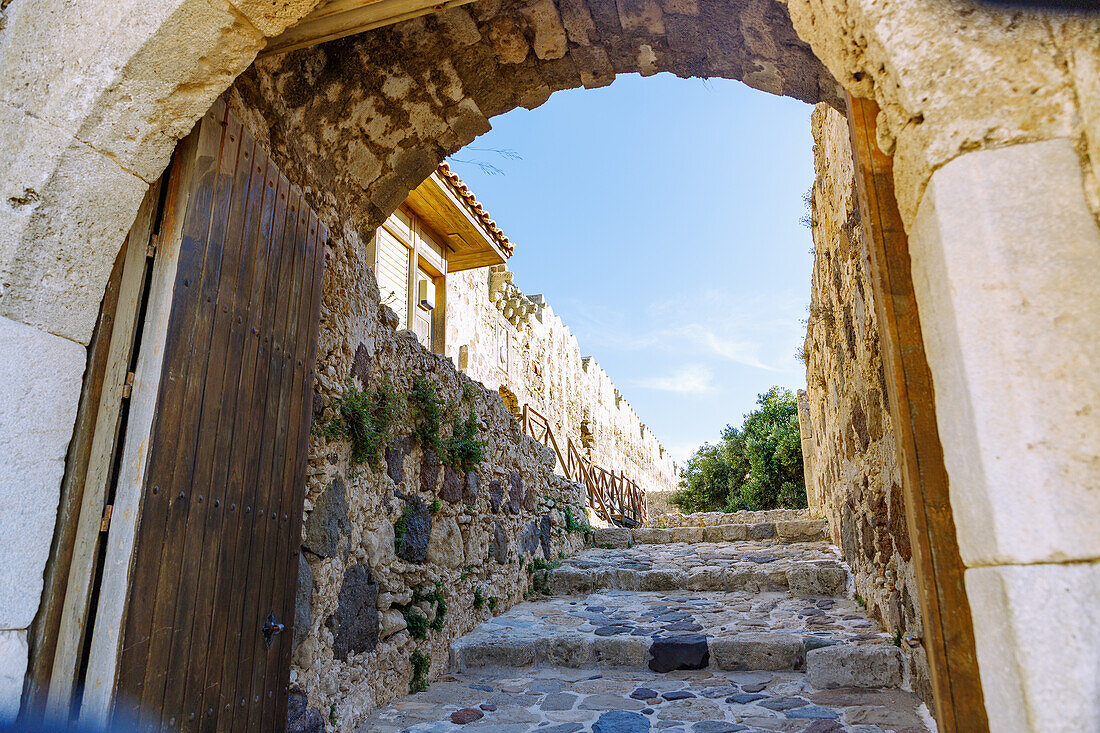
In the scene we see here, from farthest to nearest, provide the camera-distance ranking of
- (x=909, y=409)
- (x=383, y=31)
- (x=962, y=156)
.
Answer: (x=383, y=31) < (x=909, y=409) < (x=962, y=156)

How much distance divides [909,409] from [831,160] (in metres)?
2.67

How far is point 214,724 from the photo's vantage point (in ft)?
6.28

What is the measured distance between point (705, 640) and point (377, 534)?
195 cm

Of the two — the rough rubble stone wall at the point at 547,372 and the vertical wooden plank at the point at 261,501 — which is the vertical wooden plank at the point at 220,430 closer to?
the vertical wooden plank at the point at 261,501

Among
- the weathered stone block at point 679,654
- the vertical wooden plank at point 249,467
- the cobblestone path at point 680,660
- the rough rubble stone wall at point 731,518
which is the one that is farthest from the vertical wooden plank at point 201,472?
the rough rubble stone wall at point 731,518

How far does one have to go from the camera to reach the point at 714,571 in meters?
5.31

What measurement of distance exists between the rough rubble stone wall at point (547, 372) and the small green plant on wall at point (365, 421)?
5.22m

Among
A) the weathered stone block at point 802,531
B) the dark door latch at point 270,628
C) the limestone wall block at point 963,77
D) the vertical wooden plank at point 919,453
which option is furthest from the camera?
the weathered stone block at point 802,531

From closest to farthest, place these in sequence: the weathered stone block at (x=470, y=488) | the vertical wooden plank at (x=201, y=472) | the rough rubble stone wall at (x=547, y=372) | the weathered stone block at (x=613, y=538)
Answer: the vertical wooden plank at (x=201, y=472), the weathered stone block at (x=470, y=488), the weathered stone block at (x=613, y=538), the rough rubble stone wall at (x=547, y=372)

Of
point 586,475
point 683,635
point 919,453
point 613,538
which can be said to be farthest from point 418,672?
point 586,475

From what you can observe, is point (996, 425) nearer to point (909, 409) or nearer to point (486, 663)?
point (909, 409)

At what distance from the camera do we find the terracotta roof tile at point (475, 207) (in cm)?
660

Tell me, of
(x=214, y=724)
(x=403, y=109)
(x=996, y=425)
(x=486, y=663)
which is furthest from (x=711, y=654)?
(x=403, y=109)

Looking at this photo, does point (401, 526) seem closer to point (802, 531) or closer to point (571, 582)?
point (571, 582)
